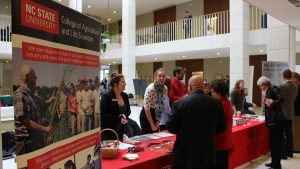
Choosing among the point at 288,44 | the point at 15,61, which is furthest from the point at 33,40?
the point at 288,44

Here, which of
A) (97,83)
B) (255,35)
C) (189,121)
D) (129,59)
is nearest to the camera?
(97,83)

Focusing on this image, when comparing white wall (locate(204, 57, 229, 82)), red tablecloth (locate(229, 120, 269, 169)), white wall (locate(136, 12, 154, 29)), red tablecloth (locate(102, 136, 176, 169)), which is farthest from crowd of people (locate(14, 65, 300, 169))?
white wall (locate(136, 12, 154, 29))

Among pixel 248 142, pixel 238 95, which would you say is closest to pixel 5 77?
pixel 238 95

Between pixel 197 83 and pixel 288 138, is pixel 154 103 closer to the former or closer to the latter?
pixel 197 83

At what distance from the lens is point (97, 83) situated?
1921mm

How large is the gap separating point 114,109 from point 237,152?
2.19 meters

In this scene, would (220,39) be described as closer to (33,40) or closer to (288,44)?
(288,44)

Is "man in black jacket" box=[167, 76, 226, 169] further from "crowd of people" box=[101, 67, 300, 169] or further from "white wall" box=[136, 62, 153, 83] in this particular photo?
"white wall" box=[136, 62, 153, 83]

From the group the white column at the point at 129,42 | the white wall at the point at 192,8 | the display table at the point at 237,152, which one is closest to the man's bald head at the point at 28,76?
the display table at the point at 237,152

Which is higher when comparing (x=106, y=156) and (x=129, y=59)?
(x=129, y=59)

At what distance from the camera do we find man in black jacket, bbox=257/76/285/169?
15.3 ft

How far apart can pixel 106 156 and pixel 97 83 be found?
965 mm

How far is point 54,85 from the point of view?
1436 mm

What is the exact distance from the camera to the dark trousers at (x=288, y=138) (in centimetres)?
518
